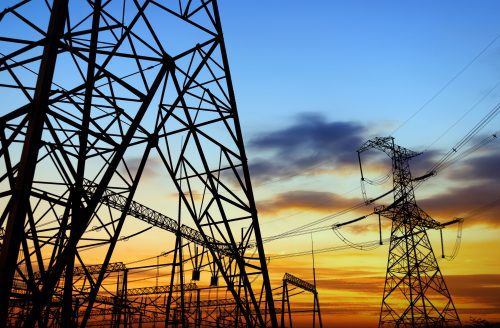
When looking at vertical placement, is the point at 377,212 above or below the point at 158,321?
above

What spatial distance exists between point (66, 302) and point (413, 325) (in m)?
34.4

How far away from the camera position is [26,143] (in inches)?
338

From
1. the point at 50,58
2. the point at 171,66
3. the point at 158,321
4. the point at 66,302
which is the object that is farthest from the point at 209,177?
the point at 158,321

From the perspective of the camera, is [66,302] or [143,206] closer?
[66,302]

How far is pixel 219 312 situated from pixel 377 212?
19366 millimetres

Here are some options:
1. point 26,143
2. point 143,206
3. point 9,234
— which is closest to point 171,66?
point 26,143

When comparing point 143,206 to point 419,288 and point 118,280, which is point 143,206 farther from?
point 419,288

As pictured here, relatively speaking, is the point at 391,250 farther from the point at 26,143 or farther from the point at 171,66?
the point at 26,143

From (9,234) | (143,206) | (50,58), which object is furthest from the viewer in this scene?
(143,206)

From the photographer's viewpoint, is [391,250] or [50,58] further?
[391,250]

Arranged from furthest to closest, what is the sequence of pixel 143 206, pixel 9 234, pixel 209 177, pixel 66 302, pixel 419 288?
pixel 419 288
pixel 143 206
pixel 209 177
pixel 66 302
pixel 9 234

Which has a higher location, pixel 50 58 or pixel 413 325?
pixel 50 58

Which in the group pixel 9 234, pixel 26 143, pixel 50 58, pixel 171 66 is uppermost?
pixel 171 66

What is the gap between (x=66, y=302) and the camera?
463 inches
